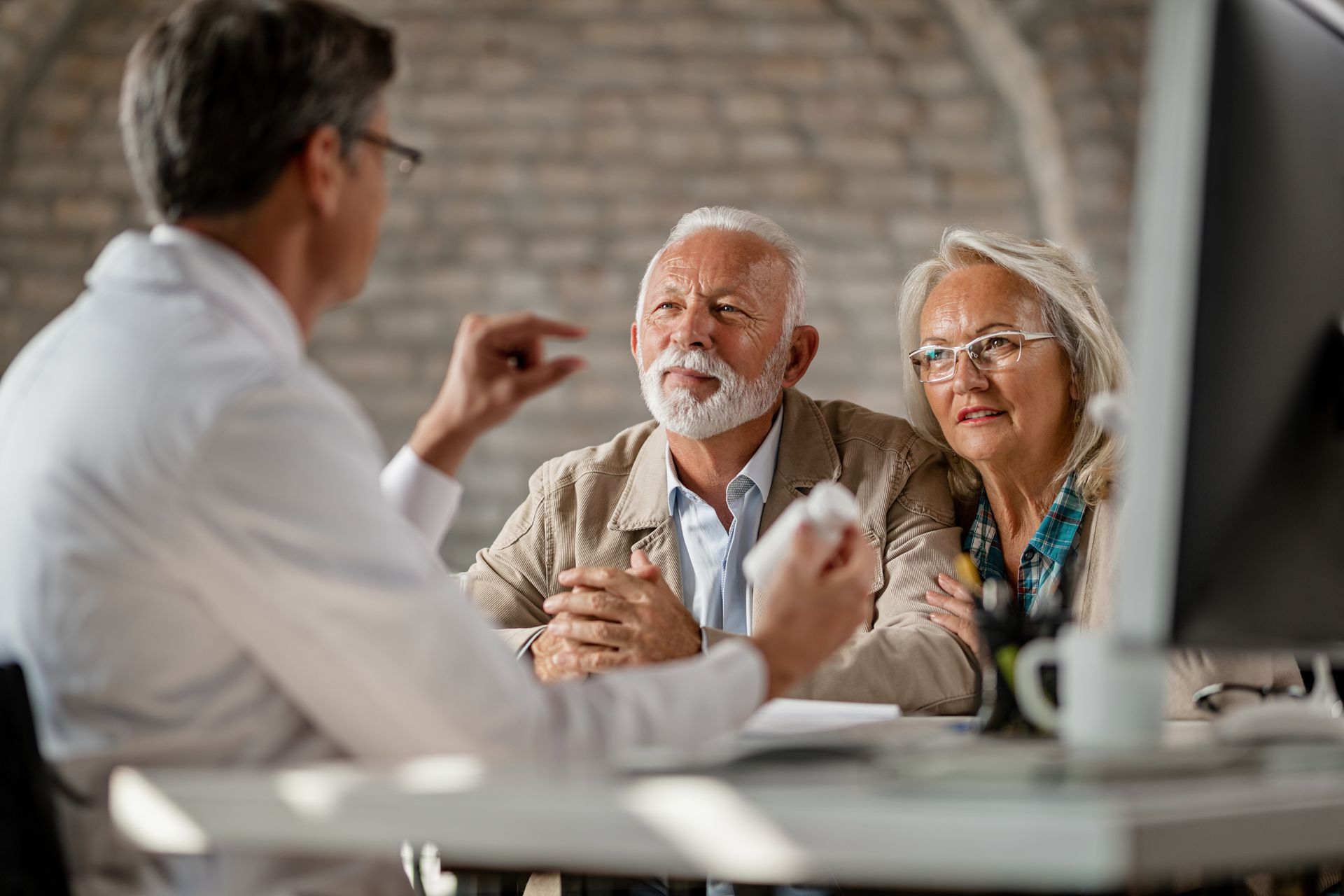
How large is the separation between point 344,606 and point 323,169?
1.50ft

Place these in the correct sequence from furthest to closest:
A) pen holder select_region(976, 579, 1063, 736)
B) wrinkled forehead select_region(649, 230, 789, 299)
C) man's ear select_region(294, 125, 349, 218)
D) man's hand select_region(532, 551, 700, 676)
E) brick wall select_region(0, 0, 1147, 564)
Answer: brick wall select_region(0, 0, 1147, 564), wrinkled forehead select_region(649, 230, 789, 299), man's hand select_region(532, 551, 700, 676), pen holder select_region(976, 579, 1063, 736), man's ear select_region(294, 125, 349, 218)

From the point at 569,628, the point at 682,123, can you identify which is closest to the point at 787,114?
the point at 682,123

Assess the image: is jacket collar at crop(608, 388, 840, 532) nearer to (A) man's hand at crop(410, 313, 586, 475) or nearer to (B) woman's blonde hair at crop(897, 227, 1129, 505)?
(B) woman's blonde hair at crop(897, 227, 1129, 505)

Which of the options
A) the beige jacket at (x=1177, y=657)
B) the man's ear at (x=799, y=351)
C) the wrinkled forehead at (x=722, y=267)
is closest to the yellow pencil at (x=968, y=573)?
the beige jacket at (x=1177, y=657)

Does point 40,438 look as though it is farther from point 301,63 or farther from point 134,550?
point 301,63

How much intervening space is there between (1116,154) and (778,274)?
2.78m

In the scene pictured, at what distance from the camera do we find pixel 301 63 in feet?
4.10

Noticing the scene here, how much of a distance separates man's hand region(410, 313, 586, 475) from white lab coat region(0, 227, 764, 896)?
0.45 meters

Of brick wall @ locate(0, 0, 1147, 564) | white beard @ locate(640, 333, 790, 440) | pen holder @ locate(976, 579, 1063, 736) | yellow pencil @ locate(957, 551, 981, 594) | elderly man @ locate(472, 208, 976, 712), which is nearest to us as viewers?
pen holder @ locate(976, 579, 1063, 736)

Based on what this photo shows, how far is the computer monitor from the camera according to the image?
943 millimetres

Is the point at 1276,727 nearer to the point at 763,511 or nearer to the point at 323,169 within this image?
the point at 323,169

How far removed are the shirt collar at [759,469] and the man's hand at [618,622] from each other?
699 mm

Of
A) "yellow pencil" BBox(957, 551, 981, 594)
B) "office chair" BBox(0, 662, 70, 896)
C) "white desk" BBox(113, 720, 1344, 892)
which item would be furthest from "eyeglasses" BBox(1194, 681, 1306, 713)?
"office chair" BBox(0, 662, 70, 896)

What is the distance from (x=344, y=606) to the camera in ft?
3.40
